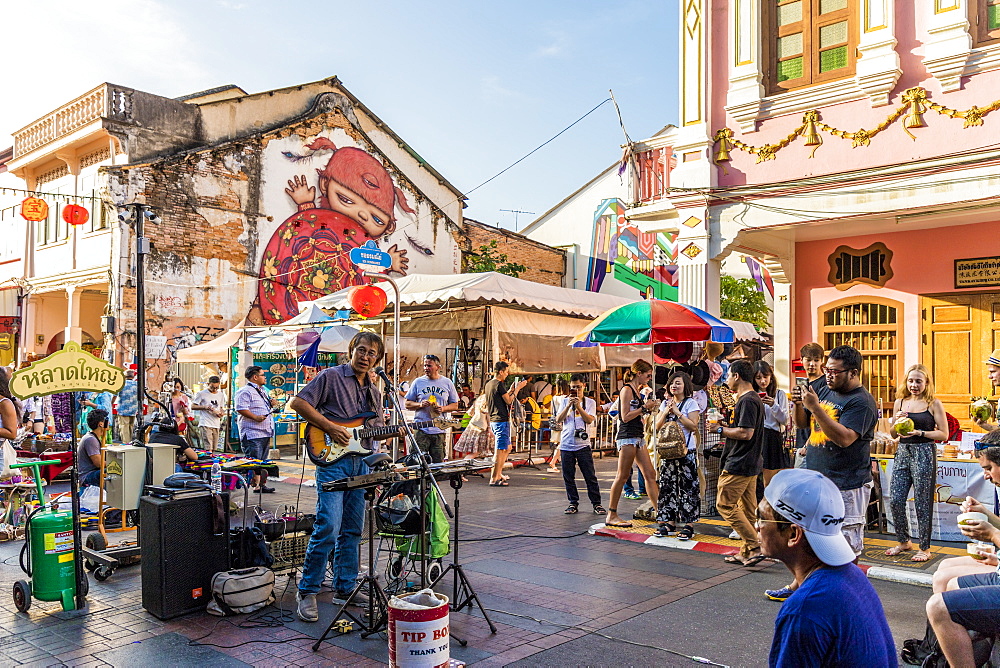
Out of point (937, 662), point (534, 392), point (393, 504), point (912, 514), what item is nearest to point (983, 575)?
point (937, 662)

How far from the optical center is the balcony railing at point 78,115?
2002 centimetres

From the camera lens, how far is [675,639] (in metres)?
5.35

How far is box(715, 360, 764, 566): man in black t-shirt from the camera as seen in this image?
718 centimetres

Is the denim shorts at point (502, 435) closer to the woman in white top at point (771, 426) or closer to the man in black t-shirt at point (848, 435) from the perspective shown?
the woman in white top at point (771, 426)

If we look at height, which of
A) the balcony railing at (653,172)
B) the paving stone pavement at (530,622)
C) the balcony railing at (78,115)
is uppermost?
the balcony railing at (78,115)

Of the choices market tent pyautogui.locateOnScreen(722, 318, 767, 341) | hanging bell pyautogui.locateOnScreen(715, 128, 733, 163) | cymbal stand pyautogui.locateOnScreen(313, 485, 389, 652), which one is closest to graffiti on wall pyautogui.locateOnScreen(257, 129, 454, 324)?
market tent pyautogui.locateOnScreen(722, 318, 767, 341)

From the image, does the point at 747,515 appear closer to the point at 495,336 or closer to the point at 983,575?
the point at 983,575

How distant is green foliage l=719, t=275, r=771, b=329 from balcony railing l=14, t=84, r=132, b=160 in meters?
18.6

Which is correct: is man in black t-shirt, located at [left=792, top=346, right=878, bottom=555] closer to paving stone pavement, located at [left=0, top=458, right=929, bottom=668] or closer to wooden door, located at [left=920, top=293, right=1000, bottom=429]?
paving stone pavement, located at [left=0, top=458, right=929, bottom=668]

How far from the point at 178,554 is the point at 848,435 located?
17.0ft

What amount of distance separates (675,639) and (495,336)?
378 inches

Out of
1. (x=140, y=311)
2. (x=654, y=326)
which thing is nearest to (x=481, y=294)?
(x=654, y=326)

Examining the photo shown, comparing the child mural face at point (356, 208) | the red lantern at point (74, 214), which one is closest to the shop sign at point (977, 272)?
the child mural face at point (356, 208)

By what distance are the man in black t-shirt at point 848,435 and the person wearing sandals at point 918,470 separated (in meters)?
1.26
